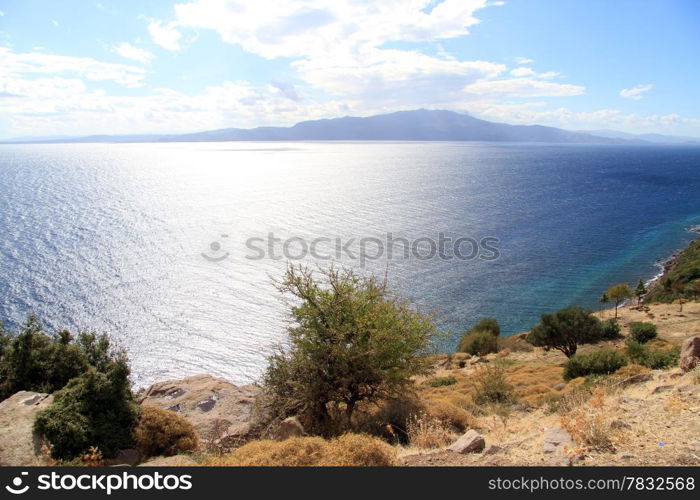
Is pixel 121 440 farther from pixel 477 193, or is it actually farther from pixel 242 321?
pixel 477 193

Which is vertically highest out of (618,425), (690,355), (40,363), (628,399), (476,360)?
(618,425)

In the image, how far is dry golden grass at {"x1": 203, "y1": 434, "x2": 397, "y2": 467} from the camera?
10648 millimetres

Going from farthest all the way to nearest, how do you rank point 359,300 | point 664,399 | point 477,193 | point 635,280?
point 477,193 → point 635,280 → point 359,300 → point 664,399

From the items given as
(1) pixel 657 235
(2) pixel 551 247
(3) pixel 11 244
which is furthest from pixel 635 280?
(3) pixel 11 244

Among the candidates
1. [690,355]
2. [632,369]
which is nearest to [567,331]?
[632,369]

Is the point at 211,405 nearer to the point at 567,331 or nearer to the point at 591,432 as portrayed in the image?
the point at 591,432

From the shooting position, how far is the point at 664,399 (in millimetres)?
12789

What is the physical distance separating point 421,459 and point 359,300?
29.8 ft

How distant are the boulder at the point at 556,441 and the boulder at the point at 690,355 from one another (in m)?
7.76

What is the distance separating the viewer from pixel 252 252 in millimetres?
79375

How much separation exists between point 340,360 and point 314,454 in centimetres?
675

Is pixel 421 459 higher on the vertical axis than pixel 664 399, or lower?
lower

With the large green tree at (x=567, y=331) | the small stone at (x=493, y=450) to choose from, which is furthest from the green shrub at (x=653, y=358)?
the large green tree at (x=567, y=331)
